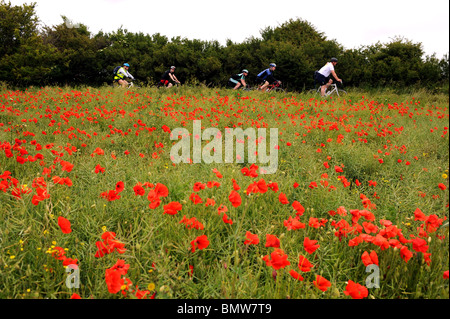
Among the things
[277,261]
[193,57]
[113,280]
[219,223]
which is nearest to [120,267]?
[113,280]

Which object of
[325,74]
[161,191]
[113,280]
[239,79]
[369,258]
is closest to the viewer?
[113,280]

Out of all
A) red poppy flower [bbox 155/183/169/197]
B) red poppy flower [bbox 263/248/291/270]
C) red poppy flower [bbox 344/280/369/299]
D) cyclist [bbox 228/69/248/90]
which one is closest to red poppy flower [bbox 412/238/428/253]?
red poppy flower [bbox 344/280/369/299]

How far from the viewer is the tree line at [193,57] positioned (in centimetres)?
1260

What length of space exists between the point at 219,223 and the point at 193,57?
1344cm

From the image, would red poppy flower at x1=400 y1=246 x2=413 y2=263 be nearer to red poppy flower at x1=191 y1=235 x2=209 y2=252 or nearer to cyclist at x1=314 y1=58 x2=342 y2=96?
red poppy flower at x1=191 y1=235 x2=209 y2=252

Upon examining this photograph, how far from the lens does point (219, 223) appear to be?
1816 millimetres

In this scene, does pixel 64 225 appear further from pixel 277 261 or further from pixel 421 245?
pixel 421 245

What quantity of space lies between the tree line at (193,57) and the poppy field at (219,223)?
8.80 meters

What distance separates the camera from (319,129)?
4.76 meters

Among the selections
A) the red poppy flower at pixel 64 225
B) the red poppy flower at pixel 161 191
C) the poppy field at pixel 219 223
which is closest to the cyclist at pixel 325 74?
the poppy field at pixel 219 223

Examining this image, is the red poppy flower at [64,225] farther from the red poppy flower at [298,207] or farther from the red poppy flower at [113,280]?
the red poppy flower at [298,207]
